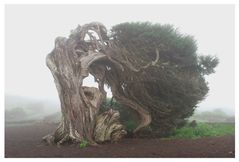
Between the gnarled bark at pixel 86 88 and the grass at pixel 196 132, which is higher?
the gnarled bark at pixel 86 88

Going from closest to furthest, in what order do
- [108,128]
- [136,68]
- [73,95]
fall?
1. [73,95]
2. [108,128]
3. [136,68]

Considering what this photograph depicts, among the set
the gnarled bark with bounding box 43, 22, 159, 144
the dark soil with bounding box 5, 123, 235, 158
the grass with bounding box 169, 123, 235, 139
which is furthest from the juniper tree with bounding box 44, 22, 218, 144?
the dark soil with bounding box 5, 123, 235, 158

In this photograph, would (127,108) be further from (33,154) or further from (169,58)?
(33,154)

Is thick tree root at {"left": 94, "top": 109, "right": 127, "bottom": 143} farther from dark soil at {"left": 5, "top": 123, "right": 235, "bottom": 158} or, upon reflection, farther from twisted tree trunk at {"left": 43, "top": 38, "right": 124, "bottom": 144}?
dark soil at {"left": 5, "top": 123, "right": 235, "bottom": 158}

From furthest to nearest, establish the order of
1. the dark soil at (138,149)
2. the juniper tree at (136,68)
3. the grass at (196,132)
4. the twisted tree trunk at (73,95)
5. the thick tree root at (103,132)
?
1. the grass at (196,132)
2. the juniper tree at (136,68)
3. the thick tree root at (103,132)
4. the twisted tree trunk at (73,95)
5. the dark soil at (138,149)

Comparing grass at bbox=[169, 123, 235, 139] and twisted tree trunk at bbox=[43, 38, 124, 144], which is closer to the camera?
twisted tree trunk at bbox=[43, 38, 124, 144]

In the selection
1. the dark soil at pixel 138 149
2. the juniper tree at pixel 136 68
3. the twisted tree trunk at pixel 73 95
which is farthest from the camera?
the juniper tree at pixel 136 68

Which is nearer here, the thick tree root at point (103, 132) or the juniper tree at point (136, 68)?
the thick tree root at point (103, 132)

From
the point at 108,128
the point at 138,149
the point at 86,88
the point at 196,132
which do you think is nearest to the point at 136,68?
the point at 86,88

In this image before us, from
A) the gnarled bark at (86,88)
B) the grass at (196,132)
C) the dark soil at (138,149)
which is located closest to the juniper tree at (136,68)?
the gnarled bark at (86,88)

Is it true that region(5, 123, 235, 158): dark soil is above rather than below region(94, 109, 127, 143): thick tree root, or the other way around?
below

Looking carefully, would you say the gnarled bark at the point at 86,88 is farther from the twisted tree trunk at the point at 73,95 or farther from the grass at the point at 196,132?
the grass at the point at 196,132

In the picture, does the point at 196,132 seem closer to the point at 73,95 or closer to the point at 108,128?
the point at 108,128

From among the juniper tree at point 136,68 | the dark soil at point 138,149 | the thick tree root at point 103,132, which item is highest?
the juniper tree at point 136,68
